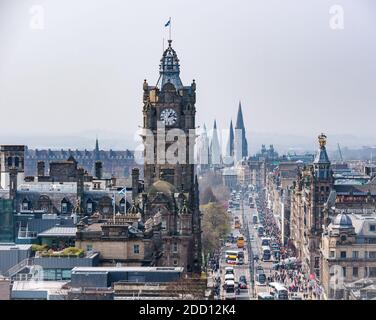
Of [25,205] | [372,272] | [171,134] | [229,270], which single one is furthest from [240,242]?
[372,272]

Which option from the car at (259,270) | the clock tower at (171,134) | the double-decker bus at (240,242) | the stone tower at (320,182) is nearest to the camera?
the clock tower at (171,134)

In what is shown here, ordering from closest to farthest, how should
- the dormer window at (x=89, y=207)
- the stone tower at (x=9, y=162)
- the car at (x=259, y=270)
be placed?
the dormer window at (x=89, y=207) → the car at (x=259, y=270) → the stone tower at (x=9, y=162)

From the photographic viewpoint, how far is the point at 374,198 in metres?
45.0

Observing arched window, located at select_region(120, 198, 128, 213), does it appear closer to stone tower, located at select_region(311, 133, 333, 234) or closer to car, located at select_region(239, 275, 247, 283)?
car, located at select_region(239, 275, 247, 283)

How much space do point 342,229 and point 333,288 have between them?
575 centimetres

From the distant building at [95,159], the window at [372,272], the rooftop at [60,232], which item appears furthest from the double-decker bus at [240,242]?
the rooftop at [60,232]

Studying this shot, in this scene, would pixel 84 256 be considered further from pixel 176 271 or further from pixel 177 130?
pixel 177 130

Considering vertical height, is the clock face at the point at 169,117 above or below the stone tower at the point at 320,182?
above

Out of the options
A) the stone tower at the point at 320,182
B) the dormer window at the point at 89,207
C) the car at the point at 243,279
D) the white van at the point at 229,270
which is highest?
the stone tower at the point at 320,182

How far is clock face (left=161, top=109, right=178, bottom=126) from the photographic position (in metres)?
37.8

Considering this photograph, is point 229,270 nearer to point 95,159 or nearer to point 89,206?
point 89,206

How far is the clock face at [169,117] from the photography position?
37.8m

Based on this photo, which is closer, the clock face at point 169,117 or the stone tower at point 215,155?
the clock face at point 169,117

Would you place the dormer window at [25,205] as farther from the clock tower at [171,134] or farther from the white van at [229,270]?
the white van at [229,270]
